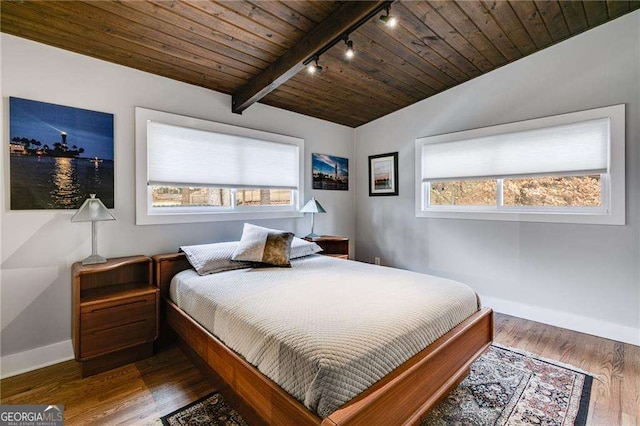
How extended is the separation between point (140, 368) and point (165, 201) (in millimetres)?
1534

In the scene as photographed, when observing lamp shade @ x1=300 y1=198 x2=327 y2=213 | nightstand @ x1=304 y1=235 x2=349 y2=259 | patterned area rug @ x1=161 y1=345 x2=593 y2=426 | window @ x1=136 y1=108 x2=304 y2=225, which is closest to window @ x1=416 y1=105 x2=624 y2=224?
nightstand @ x1=304 y1=235 x2=349 y2=259

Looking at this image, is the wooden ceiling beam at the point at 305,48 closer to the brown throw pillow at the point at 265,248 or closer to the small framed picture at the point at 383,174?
the brown throw pillow at the point at 265,248

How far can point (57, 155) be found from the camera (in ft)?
7.64

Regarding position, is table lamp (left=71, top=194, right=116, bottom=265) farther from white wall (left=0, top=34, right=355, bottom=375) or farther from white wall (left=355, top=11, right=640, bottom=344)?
white wall (left=355, top=11, right=640, bottom=344)

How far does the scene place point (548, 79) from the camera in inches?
120

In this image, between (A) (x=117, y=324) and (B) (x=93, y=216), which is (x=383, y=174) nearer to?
(B) (x=93, y=216)

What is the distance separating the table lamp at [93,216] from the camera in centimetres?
225

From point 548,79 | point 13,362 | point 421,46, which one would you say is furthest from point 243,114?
point 548,79

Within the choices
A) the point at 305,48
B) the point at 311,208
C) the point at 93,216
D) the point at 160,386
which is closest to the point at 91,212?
the point at 93,216

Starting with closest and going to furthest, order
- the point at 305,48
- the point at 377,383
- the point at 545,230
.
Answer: the point at 377,383, the point at 305,48, the point at 545,230

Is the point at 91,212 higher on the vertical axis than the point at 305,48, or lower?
lower

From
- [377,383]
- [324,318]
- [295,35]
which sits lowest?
[377,383]

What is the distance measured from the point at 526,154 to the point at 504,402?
2.50m

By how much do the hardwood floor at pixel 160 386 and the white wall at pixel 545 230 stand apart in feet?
1.63
